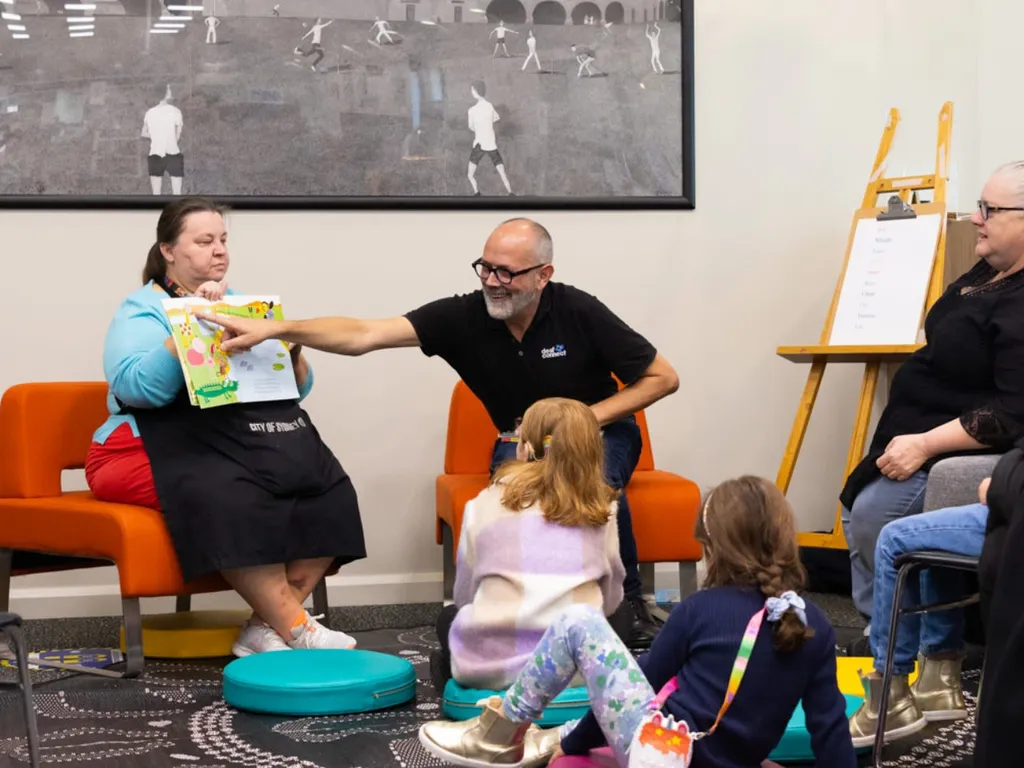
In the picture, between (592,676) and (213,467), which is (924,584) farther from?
(213,467)

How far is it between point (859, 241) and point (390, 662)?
237cm

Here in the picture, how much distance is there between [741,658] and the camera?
218cm

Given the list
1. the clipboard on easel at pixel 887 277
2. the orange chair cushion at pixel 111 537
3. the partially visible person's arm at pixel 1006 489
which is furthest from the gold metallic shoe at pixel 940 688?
the orange chair cushion at pixel 111 537

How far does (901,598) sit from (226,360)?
1876mm

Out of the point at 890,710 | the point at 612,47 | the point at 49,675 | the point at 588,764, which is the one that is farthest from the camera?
the point at 612,47

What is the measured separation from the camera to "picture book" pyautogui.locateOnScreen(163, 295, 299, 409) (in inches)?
139

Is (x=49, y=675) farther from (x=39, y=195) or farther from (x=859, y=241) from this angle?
(x=859, y=241)

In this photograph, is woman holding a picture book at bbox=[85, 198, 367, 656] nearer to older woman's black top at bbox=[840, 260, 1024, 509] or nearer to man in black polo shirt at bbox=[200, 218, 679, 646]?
man in black polo shirt at bbox=[200, 218, 679, 646]

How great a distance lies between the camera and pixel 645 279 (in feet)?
16.2

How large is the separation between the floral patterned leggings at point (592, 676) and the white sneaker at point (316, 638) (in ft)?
4.15

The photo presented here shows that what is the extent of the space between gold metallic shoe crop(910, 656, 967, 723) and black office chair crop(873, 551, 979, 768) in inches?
13.2

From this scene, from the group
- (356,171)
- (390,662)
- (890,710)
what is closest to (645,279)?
(356,171)

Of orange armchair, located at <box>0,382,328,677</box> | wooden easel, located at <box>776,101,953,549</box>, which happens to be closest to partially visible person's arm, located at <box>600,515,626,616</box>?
orange armchair, located at <box>0,382,328,677</box>

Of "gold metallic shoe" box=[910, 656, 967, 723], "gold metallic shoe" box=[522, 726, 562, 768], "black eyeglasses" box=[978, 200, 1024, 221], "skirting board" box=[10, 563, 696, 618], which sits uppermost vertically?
"black eyeglasses" box=[978, 200, 1024, 221]
